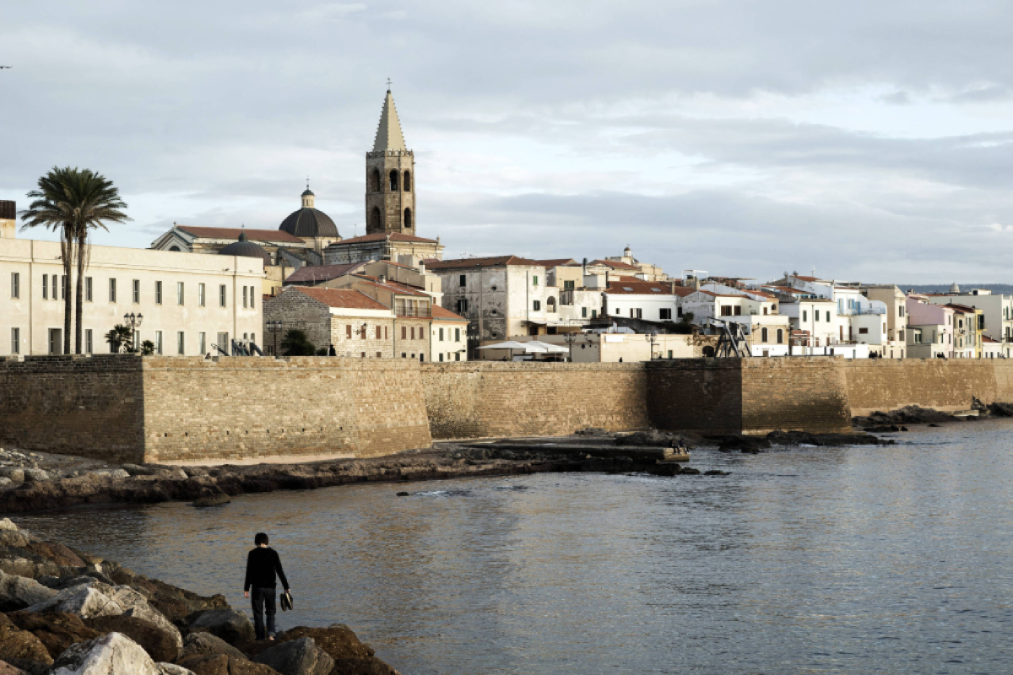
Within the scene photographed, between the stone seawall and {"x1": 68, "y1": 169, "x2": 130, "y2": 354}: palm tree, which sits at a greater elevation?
{"x1": 68, "y1": 169, "x2": 130, "y2": 354}: palm tree

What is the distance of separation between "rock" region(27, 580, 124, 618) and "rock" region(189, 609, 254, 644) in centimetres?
119

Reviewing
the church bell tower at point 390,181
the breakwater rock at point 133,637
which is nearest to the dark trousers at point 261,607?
the breakwater rock at point 133,637

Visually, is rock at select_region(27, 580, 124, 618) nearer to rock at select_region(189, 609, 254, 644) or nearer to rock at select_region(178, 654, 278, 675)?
rock at select_region(189, 609, 254, 644)

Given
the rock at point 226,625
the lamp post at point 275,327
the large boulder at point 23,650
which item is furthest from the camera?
the lamp post at point 275,327

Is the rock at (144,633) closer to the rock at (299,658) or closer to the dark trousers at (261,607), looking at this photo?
the rock at (299,658)

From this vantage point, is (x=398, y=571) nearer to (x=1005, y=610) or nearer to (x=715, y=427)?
(x=1005, y=610)

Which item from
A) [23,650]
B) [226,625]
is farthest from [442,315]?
[23,650]

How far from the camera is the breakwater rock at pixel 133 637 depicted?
Result: 11.7m

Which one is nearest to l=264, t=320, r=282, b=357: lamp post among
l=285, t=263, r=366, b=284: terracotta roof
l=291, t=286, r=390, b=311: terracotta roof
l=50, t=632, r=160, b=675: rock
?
l=291, t=286, r=390, b=311: terracotta roof

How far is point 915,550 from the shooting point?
26484mm

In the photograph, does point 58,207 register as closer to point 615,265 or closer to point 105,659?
point 105,659

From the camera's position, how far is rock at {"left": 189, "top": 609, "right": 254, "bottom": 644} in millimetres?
16125

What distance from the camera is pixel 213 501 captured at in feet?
103

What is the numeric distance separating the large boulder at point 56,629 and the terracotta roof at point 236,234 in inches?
3204
